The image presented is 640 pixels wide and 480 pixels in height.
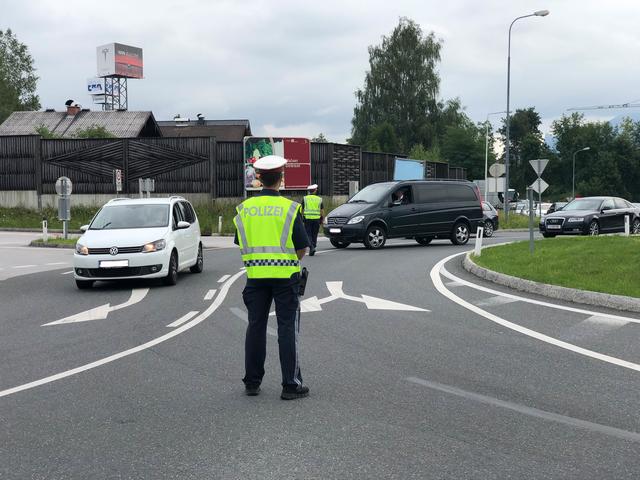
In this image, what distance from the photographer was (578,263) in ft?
48.5

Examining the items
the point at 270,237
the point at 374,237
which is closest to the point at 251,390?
the point at 270,237

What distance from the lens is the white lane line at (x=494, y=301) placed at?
1107 centimetres

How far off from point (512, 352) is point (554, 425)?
2.53m

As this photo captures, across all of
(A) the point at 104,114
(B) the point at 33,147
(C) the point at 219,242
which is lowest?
(C) the point at 219,242

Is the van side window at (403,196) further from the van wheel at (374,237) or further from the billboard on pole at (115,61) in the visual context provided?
the billboard on pole at (115,61)

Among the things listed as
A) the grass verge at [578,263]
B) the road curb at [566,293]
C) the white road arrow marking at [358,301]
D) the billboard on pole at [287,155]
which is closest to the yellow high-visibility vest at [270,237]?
the white road arrow marking at [358,301]

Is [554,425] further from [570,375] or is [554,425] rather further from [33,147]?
[33,147]

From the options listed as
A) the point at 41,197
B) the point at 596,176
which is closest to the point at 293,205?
the point at 41,197

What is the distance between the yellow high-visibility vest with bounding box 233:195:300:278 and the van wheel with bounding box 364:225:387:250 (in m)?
17.0

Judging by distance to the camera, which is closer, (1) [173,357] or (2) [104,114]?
(1) [173,357]

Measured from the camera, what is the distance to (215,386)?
619 centimetres

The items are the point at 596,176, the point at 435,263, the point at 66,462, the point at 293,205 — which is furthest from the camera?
the point at 596,176

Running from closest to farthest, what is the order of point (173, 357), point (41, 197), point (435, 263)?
point (173, 357), point (435, 263), point (41, 197)

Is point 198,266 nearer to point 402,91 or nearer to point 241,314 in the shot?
point 241,314
